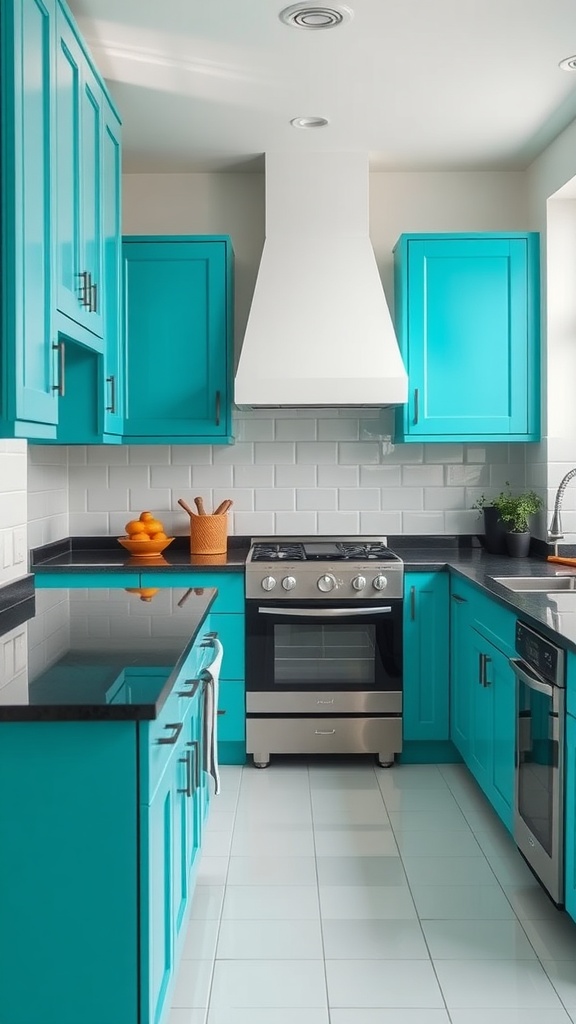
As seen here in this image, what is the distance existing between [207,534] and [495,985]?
2504mm

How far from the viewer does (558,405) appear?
173 inches

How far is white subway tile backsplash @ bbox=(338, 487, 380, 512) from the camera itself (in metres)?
4.82

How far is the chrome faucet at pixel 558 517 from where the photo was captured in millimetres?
4270

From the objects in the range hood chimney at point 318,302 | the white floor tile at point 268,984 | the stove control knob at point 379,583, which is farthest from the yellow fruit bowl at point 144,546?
the white floor tile at point 268,984

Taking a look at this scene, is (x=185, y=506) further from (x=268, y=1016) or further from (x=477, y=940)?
(x=268, y=1016)

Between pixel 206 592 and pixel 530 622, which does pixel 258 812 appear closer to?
pixel 206 592

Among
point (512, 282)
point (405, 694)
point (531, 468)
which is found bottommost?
point (405, 694)

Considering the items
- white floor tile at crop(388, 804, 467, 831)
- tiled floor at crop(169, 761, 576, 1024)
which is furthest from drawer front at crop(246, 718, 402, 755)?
white floor tile at crop(388, 804, 467, 831)

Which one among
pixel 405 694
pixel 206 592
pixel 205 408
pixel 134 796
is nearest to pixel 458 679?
pixel 405 694

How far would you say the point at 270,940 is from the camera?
271cm

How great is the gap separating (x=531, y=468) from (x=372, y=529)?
0.84 meters

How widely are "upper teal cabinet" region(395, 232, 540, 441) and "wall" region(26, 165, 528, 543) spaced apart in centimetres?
36

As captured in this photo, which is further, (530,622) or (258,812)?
(258,812)

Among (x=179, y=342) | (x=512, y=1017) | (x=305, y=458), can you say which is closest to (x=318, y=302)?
(x=179, y=342)
